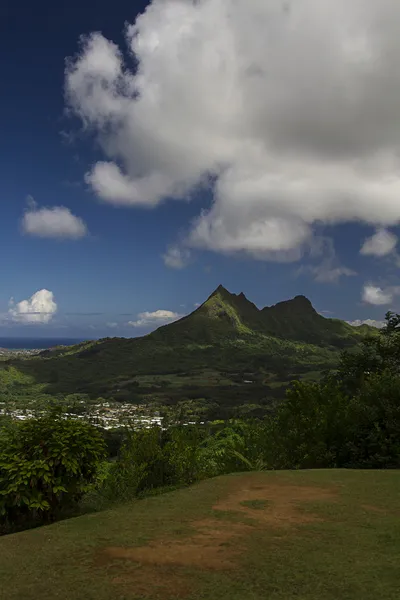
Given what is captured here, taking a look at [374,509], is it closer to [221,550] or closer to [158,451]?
[221,550]

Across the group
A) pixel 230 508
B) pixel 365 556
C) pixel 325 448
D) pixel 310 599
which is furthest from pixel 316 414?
pixel 310 599

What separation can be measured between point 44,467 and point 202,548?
5272mm

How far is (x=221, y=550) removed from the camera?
8.95 m

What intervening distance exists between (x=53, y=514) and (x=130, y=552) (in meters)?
5.39

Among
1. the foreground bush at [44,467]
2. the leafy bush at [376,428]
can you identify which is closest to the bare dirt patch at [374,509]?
the foreground bush at [44,467]

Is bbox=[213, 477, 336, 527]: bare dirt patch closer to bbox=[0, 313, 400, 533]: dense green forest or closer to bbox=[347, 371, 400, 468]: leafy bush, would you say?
bbox=[0, 313, 400, 533]: dense green forest

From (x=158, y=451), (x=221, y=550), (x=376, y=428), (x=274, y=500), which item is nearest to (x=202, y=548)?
(x=221, y=550)

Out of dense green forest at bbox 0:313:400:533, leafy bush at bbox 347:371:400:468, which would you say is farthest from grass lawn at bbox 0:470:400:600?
leafy bush at bbox 347:371:400:468

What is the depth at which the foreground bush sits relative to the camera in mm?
11914

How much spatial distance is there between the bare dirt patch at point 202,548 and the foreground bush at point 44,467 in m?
3.91

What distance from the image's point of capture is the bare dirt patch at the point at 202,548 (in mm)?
7521

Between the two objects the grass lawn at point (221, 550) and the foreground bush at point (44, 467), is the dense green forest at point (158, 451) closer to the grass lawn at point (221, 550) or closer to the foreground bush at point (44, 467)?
the foreground bush at point (44, 467)

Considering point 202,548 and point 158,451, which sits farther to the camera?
point 158,451

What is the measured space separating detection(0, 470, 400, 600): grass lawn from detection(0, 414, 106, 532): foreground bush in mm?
1311
